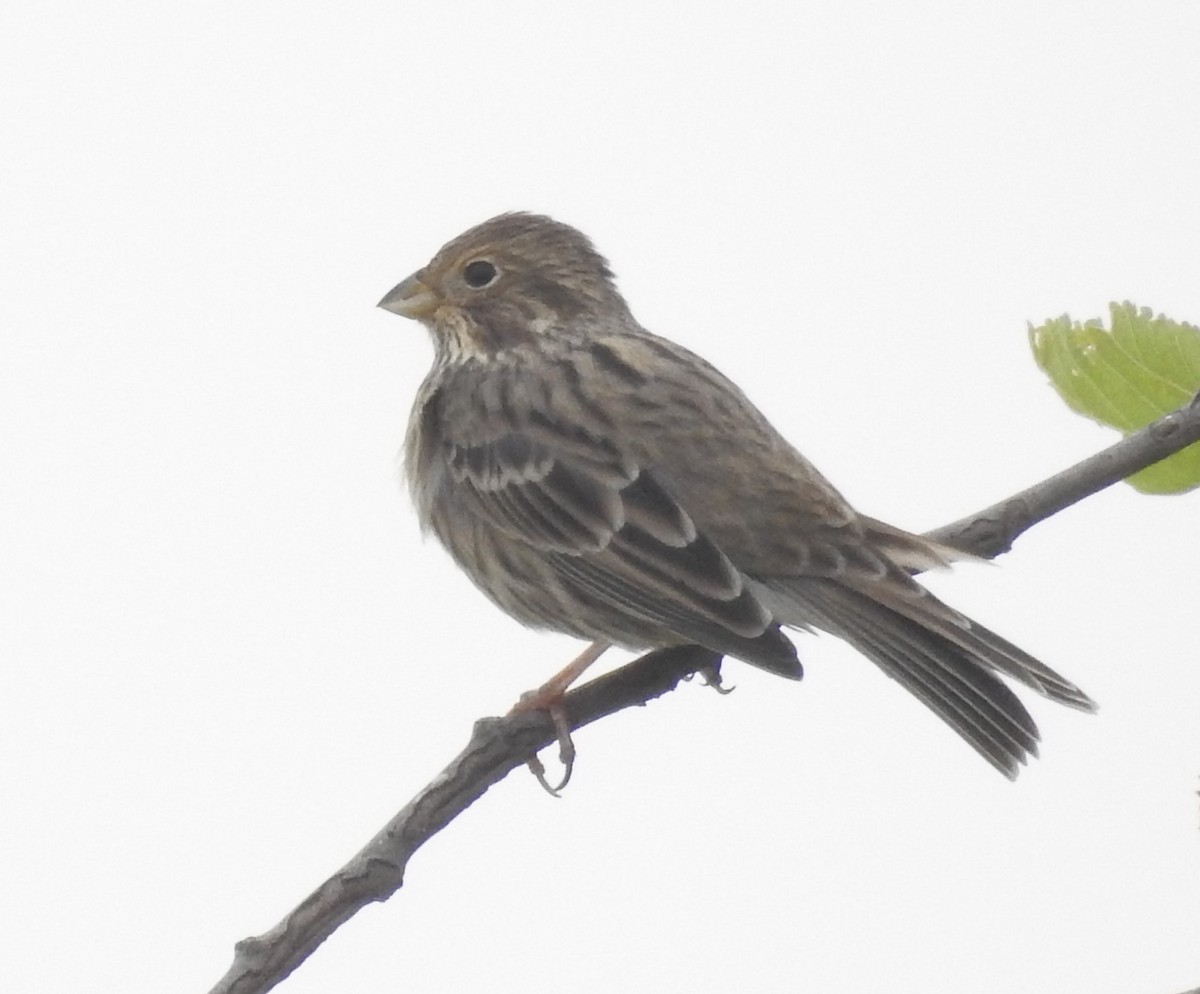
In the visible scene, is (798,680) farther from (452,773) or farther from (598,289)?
(598,289)

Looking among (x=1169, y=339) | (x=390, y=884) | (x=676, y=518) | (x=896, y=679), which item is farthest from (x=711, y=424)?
(x=390, y=884)

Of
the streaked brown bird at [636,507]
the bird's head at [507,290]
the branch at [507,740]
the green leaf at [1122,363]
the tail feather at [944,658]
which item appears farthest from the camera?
the bird's head at [507,290]

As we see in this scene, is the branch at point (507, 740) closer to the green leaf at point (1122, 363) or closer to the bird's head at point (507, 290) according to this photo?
the green leaf at point (1122, 363)

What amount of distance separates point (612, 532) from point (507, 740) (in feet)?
4.10

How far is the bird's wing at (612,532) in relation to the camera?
14.4ft

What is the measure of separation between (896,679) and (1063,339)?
122 cm

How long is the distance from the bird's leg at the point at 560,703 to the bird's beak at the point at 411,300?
137 centimetres

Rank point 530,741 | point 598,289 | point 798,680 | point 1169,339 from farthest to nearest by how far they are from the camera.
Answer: point 598,289, point 798,680, point 530,741, point 1169,339

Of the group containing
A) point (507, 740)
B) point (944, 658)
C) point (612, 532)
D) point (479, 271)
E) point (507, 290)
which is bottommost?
point (944, 658)

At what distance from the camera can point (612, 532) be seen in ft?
15.9

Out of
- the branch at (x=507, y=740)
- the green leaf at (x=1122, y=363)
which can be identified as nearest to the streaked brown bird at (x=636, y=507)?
the branch at (x=507, y=740)

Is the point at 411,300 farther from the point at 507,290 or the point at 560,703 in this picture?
the point at 560,703

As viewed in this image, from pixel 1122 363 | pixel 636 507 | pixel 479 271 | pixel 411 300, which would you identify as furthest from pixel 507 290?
pixel 1122 363

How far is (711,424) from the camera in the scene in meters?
5.02
